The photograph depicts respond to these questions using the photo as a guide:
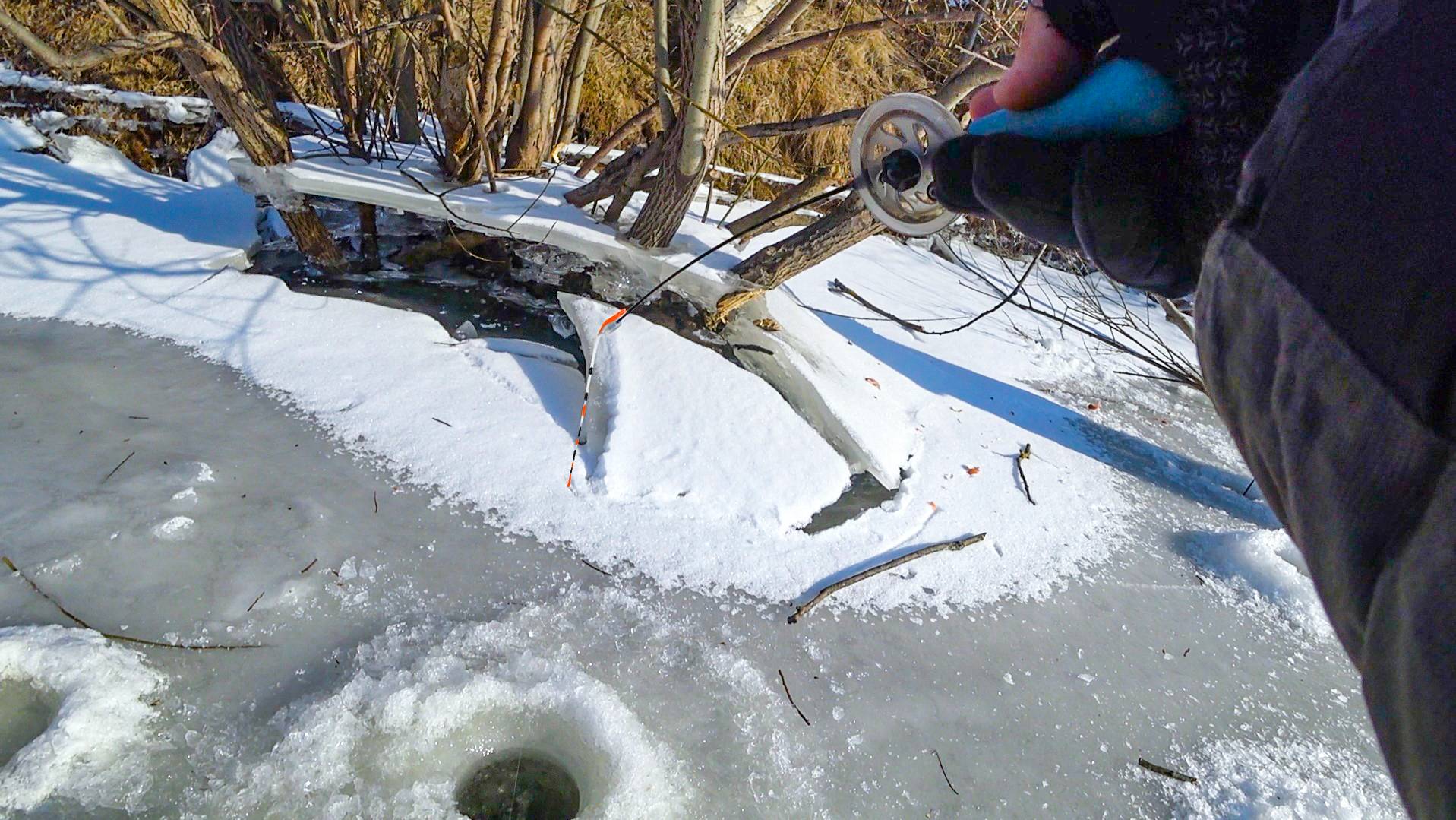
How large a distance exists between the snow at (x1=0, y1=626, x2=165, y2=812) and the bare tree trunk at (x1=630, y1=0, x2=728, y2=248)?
2.19m

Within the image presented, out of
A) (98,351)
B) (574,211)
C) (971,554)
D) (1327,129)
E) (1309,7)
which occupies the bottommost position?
(98,351)

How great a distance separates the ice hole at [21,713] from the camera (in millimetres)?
1511

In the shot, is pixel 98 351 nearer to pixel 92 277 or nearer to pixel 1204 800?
pixel 92 277

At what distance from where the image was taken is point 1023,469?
3.24m

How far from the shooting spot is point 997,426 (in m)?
3.55

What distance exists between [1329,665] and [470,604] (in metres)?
2.65

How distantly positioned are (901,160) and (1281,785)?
1899 mm

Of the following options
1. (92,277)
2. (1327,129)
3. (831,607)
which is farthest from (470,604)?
(92,277)

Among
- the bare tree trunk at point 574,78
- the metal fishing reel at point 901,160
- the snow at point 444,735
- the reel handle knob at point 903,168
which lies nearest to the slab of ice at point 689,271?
the bare tree trunk at point 574,78

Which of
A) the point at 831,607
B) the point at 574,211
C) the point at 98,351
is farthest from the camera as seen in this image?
the point at 574,211

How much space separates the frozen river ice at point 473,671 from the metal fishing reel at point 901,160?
3.91ft

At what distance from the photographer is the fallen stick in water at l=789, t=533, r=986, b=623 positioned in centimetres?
225

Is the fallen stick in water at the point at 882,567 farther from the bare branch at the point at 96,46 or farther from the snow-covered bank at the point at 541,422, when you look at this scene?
the bare branch at the point at 96,46

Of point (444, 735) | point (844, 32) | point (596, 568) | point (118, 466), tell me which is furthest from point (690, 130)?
point (444, 735)
